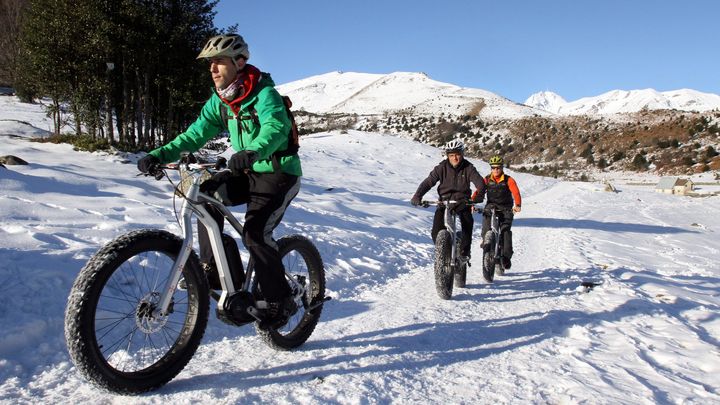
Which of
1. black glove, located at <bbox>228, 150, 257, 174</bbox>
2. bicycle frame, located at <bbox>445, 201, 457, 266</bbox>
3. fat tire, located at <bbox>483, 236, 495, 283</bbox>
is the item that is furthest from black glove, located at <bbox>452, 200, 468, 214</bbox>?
black glove, located at <bbox>228, 150, 257, 174</bbox>

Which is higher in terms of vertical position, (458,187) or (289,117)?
(289,117)

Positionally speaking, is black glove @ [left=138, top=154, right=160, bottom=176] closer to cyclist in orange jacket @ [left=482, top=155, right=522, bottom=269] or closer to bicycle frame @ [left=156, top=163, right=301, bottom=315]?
bicycle frame @ [left=156, top=163, right=301, bottom=315]

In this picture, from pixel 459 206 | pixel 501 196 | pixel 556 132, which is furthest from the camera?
pixel 556 132

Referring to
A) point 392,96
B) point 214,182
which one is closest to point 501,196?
point 214,182

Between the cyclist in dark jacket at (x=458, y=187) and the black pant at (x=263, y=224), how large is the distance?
415 cm

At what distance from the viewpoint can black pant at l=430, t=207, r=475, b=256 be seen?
7.72 m

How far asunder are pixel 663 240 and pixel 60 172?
18310mm

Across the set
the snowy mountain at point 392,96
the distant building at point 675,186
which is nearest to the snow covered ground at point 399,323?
the distant building at point 675,186

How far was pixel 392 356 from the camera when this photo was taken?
4270 mm

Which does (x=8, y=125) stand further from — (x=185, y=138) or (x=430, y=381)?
(x=430, y=381)

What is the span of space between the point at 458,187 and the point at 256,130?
4.80 meters

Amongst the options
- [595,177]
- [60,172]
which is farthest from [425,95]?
[60,172]

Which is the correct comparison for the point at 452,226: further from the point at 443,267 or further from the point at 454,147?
the point at 454,147

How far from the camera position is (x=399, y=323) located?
538 centimetres
